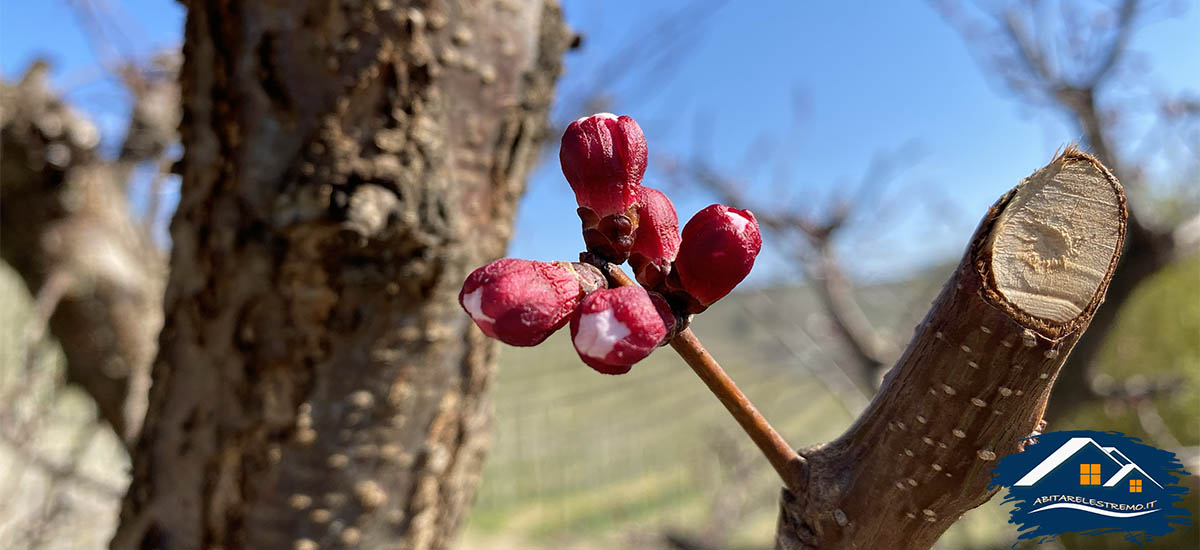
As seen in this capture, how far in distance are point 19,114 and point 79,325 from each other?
1.89ft

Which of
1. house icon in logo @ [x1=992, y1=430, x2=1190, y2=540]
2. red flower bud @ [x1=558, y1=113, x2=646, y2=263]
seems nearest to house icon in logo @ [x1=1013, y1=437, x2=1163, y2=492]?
house icon in logo @ [x1=992, y1=430, x2=1190, y2=540]

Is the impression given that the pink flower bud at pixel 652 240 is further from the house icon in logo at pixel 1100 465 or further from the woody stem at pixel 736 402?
the house icon in logo at pixel 1100 465

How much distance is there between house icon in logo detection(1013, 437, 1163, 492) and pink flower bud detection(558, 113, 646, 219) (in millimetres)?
279

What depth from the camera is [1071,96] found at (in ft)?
6.65

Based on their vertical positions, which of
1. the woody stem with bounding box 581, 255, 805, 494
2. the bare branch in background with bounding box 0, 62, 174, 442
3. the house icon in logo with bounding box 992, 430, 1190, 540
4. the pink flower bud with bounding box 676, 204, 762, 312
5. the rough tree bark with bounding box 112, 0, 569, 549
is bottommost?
the bare branch in background with bounding box 0, 62, 174, 442

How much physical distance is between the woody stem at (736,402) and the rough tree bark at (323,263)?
0.50 metres

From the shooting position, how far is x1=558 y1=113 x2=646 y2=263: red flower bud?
15.7 inches

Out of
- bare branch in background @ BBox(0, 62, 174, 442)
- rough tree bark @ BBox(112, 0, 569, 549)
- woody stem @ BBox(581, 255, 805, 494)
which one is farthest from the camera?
bare branch in background @ BBox(0, 62, 174, 442)

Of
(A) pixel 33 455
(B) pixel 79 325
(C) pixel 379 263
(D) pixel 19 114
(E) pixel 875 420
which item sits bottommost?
(A) pixel 33 455

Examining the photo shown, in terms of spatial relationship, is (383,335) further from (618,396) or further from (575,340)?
(618,396)

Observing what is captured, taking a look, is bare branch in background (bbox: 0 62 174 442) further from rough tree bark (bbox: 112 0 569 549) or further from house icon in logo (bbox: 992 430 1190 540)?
house icon in logo (bbox: 992 430 1190 540)

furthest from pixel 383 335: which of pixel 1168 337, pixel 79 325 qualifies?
pixel 1168 337

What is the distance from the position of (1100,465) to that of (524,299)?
0.35m

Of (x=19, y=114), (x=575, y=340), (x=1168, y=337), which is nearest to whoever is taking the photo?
(x=575, y=340)
